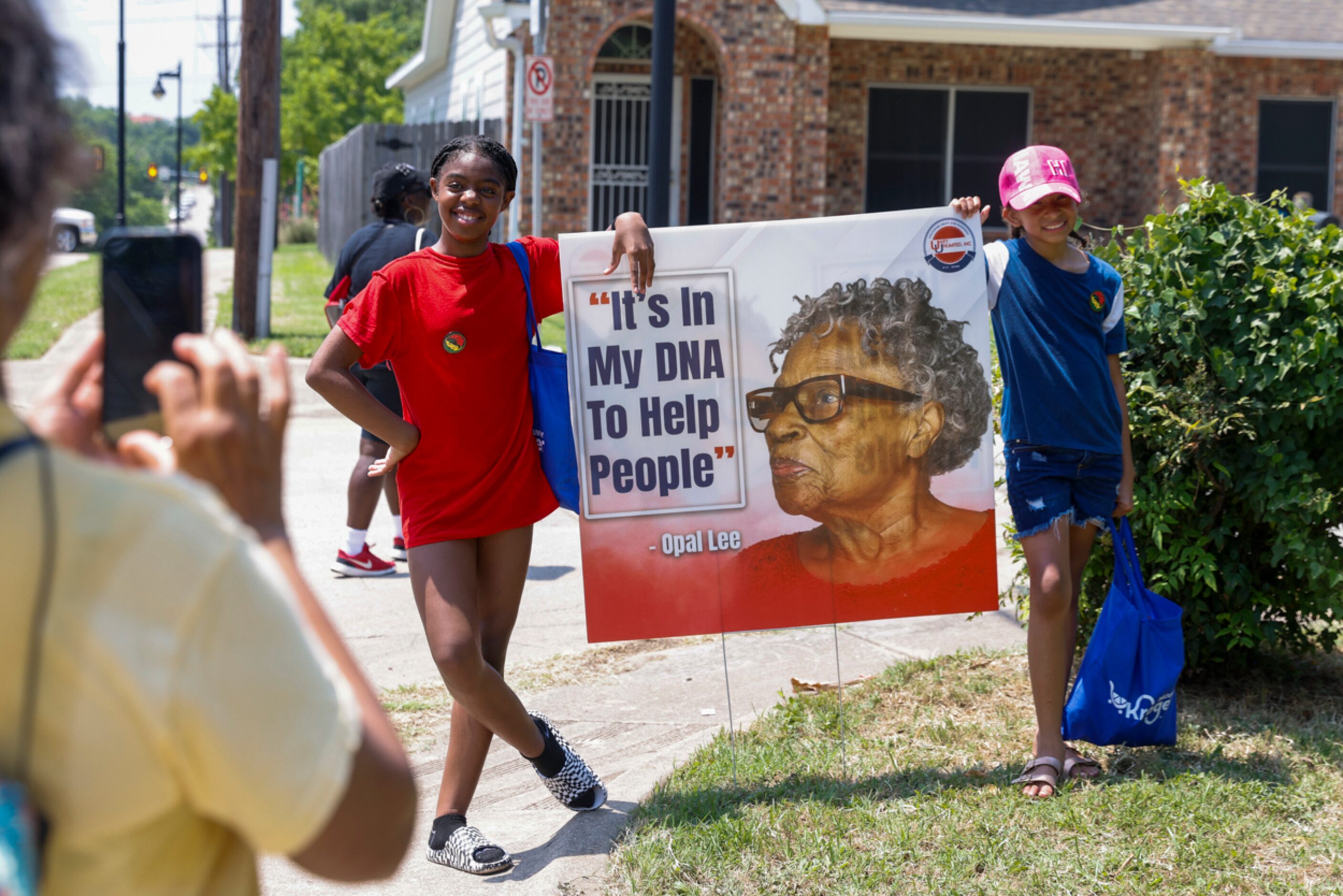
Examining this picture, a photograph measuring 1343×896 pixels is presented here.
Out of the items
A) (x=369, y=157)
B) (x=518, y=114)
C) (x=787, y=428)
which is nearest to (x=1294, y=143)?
(x=518, y=114)

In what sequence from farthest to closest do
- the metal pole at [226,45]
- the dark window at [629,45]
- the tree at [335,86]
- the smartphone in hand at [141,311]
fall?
the metal pole at [226,45] < the tree at [335,86] < the dark window at [629,45] < the smartphone in hand at [141,311]

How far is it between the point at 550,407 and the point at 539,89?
9081 mm

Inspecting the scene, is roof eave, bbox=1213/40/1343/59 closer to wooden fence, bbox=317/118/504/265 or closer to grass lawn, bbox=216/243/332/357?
wooden fence, bbox=317/118/504/265

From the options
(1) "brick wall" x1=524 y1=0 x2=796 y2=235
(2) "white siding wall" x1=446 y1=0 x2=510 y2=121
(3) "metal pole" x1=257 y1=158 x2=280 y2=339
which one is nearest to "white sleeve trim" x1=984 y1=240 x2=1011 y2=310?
(3) "metal pole" x1=257 y1=158 x2=280 y2=339

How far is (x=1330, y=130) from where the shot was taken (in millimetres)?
20109

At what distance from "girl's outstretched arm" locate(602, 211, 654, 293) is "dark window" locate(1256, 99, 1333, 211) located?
712 inches

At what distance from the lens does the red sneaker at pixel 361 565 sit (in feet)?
23.2

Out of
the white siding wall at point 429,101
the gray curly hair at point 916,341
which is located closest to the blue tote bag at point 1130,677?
the gray curly hair at point 916,341

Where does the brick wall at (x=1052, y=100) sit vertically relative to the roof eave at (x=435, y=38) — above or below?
below

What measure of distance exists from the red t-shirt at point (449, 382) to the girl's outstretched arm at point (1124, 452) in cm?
201

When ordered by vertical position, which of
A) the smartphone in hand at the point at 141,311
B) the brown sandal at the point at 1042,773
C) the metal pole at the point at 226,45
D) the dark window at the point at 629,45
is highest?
the metal pole at the point at 226,45

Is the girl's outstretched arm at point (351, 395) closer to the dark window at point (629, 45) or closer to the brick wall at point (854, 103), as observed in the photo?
the brick wall at point (854, 103)

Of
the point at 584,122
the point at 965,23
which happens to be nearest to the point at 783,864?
the point at 584,122

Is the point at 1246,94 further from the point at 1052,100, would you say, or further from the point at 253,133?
the point at 253,133
